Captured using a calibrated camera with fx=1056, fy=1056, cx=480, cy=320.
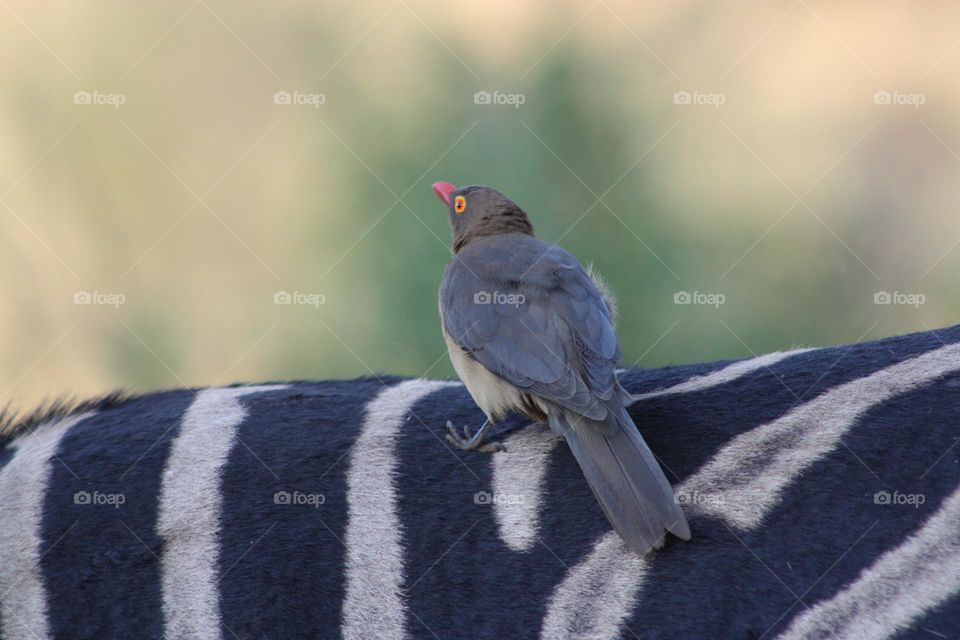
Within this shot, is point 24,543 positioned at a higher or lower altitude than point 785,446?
lower

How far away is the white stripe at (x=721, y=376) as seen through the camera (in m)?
2.23

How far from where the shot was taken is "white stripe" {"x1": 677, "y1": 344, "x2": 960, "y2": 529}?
1.94 metres

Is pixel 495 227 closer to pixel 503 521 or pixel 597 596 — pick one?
pixel 503 521

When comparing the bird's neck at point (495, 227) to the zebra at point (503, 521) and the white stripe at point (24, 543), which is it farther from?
the white stripe at point (24, 543)

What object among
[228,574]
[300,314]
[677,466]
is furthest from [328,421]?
[300,314]

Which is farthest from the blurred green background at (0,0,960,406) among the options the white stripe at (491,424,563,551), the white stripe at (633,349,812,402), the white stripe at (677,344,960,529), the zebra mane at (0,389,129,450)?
the white stripe at (677,344,960,529)

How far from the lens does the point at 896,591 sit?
1761 mm

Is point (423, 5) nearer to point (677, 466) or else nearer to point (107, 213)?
point (107, 213)

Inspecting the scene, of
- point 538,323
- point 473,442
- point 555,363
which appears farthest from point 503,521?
point 538,323

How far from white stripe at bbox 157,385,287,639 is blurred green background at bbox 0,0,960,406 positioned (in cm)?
178

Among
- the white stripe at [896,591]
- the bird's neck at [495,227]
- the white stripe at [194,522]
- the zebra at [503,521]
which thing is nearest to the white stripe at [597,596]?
the zebra at [503,521]

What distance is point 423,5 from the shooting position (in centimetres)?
444

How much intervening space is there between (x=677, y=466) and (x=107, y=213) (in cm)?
301

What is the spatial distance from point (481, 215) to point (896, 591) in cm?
156
